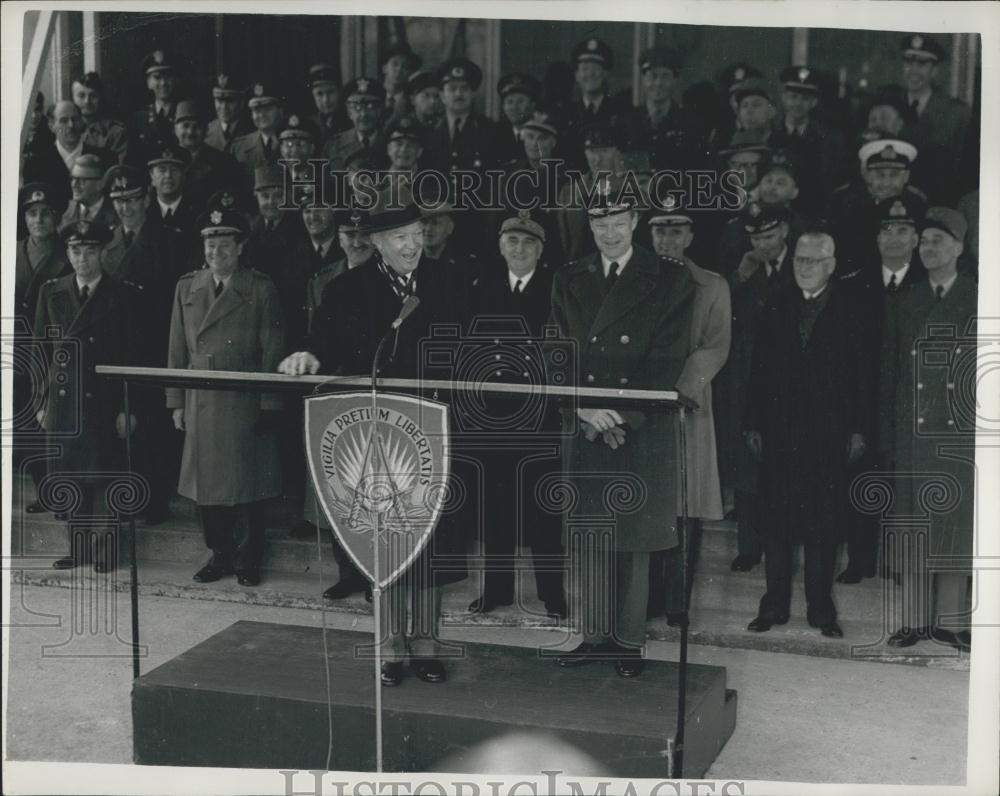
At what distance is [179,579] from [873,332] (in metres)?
2.76

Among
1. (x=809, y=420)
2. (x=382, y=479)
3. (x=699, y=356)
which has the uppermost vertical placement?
(x=699, y=356)

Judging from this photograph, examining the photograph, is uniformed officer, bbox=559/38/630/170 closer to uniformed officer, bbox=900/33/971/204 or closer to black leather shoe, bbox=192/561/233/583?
uniformed officer, bbox=900/33/971/204

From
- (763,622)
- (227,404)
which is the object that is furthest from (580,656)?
(227,404)

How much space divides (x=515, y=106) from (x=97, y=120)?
153 centimetres

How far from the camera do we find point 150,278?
5090 millimetres

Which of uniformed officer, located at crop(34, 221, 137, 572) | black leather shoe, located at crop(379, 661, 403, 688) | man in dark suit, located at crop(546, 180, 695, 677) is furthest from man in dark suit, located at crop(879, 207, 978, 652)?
uniformed officer, located at crop(34, 221, 137, 572)

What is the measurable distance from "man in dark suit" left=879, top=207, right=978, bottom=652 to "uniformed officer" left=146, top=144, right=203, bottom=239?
2641mm

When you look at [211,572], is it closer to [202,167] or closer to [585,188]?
[202,167]

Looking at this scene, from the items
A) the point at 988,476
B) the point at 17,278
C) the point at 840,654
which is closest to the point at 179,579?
the point at 17,278

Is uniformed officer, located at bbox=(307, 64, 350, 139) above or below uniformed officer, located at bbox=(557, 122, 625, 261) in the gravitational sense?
above

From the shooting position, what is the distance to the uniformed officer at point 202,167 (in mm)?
5086

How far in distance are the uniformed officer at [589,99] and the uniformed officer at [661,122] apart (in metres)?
0.09

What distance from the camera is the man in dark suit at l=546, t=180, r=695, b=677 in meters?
4.35

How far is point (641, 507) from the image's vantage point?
435 cm
